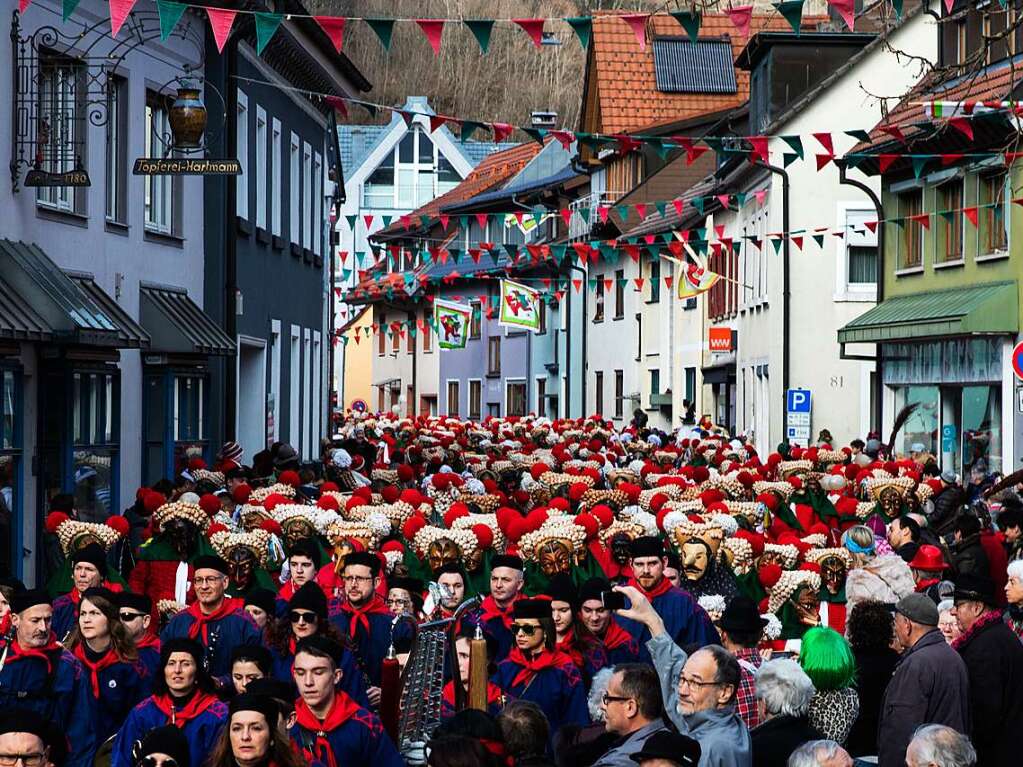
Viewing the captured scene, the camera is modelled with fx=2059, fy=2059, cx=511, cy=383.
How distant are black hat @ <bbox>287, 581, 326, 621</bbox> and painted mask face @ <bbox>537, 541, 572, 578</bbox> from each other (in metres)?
3.86

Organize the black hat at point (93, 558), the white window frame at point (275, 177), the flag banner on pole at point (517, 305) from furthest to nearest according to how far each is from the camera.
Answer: the flag banner on pole at point (517, 305) < the white window frame at point (275, 177) < the black hat at point (93, 558)

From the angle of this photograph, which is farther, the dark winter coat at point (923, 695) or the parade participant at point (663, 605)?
the parade participant at point (663, 605)

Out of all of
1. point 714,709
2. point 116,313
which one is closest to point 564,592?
point 714,709

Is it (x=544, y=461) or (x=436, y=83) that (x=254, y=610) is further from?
(x=436, y=83)

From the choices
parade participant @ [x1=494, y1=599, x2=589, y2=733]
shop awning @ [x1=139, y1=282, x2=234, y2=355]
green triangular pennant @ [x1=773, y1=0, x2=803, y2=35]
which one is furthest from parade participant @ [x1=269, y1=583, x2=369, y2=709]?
shop awning @ [x1=139, y1=282, x2=234, y2=355]

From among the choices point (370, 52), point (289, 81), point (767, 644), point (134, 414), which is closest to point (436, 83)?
point (370, 52)

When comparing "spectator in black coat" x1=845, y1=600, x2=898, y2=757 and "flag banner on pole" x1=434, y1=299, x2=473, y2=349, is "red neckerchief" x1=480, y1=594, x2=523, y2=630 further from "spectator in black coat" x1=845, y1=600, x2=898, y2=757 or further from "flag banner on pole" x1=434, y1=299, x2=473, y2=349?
"flag banner on pole" x1=434, y1=299, x2=473, y2=349

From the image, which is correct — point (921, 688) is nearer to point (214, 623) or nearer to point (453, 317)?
point (214, 623)

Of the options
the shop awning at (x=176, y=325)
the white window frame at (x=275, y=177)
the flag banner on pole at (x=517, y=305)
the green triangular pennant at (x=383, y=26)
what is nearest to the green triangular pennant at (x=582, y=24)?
the green triangular pennant at (x=383, y=26)

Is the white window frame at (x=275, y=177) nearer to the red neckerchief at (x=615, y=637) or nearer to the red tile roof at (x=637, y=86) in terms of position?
the red neckerchief at (x=615, y=637)

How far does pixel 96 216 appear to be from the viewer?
19438mm

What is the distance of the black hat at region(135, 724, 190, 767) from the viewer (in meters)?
7.20

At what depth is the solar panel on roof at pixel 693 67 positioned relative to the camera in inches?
2101

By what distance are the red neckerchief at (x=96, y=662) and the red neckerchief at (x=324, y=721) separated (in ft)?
6.25
